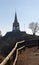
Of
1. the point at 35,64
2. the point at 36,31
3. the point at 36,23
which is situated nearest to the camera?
the point at 35,64

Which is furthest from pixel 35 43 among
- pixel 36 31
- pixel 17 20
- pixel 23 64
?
pixel 17 20

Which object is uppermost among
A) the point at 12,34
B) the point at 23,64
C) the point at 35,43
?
the point at 23,64

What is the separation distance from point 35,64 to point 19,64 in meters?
0.71

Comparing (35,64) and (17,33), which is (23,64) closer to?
(35,64)

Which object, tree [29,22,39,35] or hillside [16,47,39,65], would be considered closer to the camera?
hillside [16,47,39,65]

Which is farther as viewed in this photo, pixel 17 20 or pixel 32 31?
pixel 17 20

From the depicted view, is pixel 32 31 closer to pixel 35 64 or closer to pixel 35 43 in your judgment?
pixel 35 43

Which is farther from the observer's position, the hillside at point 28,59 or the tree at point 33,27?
the tree at point 33,27

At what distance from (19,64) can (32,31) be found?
104132 millimetres

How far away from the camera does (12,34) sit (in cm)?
11300

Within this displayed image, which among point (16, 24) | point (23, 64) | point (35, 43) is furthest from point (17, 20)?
point (23, 64)

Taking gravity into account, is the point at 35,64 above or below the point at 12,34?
above

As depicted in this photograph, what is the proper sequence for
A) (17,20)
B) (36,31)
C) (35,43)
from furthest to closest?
(17,20), (36,31), (35,43)

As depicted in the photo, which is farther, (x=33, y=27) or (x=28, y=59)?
(x=33, y=27)
